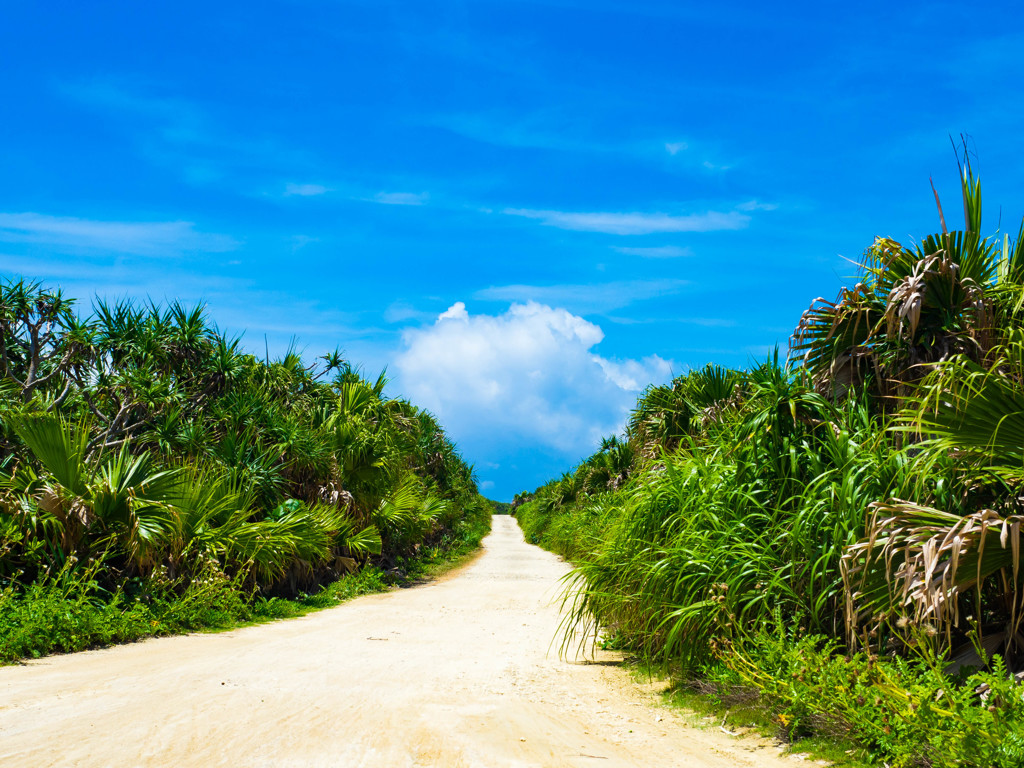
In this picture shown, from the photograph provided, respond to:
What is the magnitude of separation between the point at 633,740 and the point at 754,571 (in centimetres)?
167

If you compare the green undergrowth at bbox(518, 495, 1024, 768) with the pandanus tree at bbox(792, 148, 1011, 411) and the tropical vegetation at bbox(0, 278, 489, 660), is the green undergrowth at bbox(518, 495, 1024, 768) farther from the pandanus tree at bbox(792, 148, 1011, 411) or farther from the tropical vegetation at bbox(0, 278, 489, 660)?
the tropical vegetation at bbox(0, 278, 489, 660)

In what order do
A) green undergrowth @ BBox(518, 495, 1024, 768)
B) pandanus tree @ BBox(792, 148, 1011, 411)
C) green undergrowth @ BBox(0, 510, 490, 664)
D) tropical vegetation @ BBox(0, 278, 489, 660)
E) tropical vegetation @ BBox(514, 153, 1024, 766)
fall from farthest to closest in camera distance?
tropical vegetation @ BBox(0, 278, 489, 660)
green undergrowth @ BBox(0, 510, 490, 664)
pandanus tree @ BBox(792, 148, 1011, 411)
tropical vegetation @ BBox(514, 153, 1024, 766)
green undergrowth @ BBox(518, 495, 1024, 768)

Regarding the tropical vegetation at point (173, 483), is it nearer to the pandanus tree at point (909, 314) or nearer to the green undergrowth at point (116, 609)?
the green undergrowth at point (116, 609)

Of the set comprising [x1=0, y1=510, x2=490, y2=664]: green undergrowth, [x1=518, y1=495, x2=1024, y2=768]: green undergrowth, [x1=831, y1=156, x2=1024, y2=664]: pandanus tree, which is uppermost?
[x1=831, y1=156, x2=1024, y2=664]: pandanus tree

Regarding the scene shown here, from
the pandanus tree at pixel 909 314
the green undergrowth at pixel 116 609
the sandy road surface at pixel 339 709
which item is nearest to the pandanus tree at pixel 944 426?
the pandanus tree at pixel 909 314

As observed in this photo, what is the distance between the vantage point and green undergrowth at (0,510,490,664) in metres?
7.62

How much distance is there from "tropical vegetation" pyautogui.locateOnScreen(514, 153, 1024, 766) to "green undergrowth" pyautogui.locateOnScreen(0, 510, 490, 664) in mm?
5758

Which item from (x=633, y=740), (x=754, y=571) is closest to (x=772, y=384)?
(x=754, y=571)

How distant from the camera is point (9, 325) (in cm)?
1317

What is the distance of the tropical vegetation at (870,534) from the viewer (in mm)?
4074

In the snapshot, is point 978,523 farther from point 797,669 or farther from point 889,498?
point 797,669

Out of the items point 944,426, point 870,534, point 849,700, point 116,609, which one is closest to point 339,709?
point 849,700

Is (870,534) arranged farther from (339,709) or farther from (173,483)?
(173,483)

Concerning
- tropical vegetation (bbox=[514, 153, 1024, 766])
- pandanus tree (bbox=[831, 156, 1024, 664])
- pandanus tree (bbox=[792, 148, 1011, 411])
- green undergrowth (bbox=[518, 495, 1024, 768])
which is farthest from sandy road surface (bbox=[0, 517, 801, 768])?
pandanus tree (bbox=[792, 148, 1011, 411])
